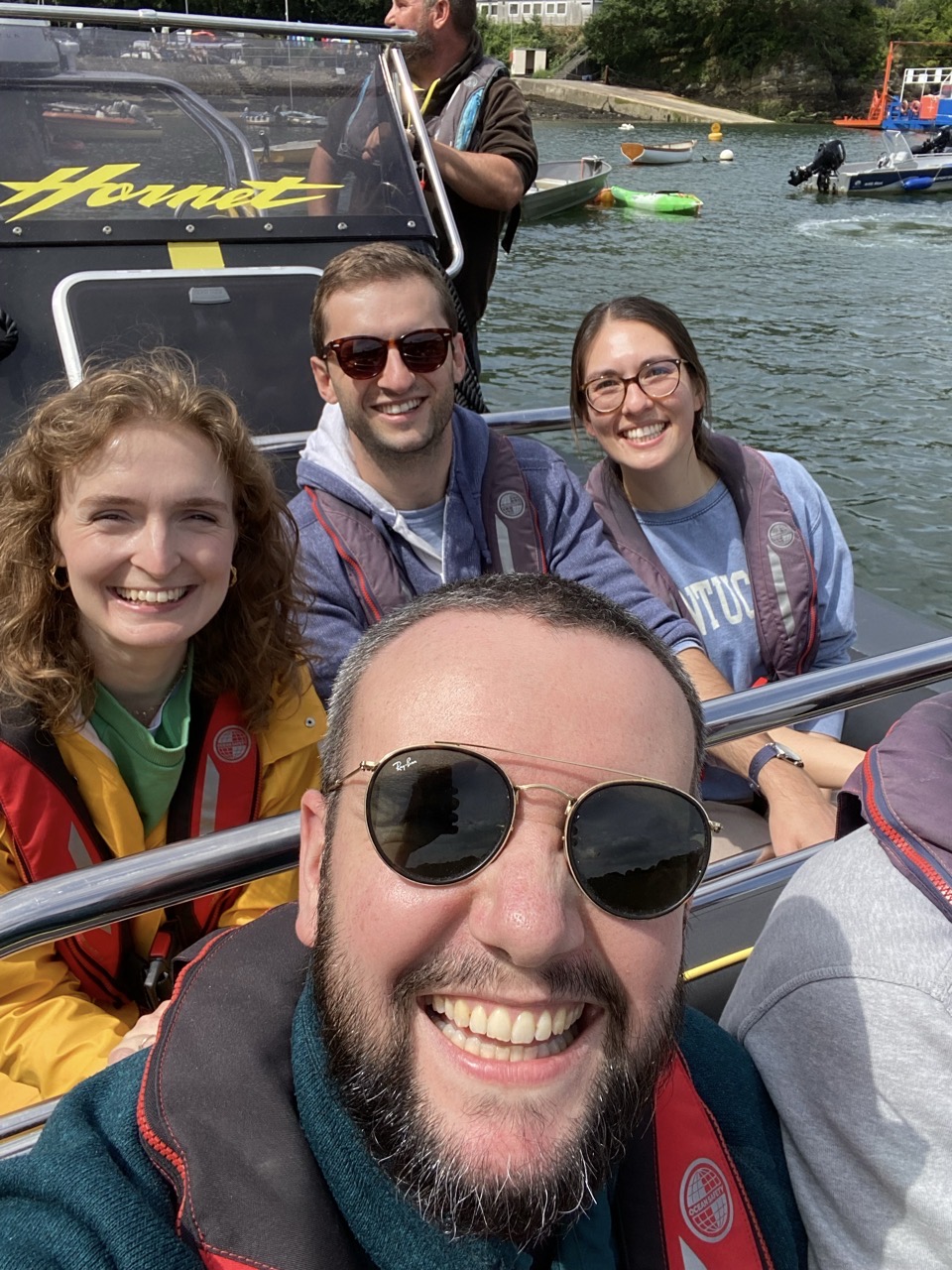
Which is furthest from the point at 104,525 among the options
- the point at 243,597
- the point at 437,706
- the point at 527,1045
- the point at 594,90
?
the point at 594,90

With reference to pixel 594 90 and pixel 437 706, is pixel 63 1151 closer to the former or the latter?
pixel 437 706

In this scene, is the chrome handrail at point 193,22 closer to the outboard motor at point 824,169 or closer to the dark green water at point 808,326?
the dark green water at point 808,326

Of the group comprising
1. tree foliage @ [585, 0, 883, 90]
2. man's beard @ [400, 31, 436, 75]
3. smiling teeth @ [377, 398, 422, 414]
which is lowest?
smiling teeth @ [377, 398, 422, 414]

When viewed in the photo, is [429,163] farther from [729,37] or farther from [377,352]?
[729,37]

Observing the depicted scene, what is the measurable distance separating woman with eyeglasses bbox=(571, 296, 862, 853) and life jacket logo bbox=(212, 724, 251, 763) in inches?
46.8

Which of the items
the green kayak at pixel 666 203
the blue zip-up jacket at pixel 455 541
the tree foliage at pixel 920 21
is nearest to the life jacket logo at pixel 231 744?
the blue zip-up jacket at pixel 455 541

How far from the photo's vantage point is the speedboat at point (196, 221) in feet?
10.5

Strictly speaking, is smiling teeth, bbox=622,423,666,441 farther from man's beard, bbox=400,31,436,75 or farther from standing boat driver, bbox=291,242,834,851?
man's beard, bbox=400,31,436,75

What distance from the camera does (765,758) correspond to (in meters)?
2.33

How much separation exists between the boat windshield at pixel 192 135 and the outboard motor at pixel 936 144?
29.7m

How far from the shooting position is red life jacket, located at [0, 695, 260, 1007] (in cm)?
163

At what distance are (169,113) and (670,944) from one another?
3.56m

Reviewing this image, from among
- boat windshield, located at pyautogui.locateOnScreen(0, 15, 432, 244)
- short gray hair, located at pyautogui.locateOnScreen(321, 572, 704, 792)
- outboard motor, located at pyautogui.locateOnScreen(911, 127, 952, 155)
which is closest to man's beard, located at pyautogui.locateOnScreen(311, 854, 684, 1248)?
short gray hair, located at pyautogui.locateOnScreen(321, 572, 704, 792)

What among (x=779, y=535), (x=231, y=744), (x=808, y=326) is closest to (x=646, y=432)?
(x=779, y=535)
